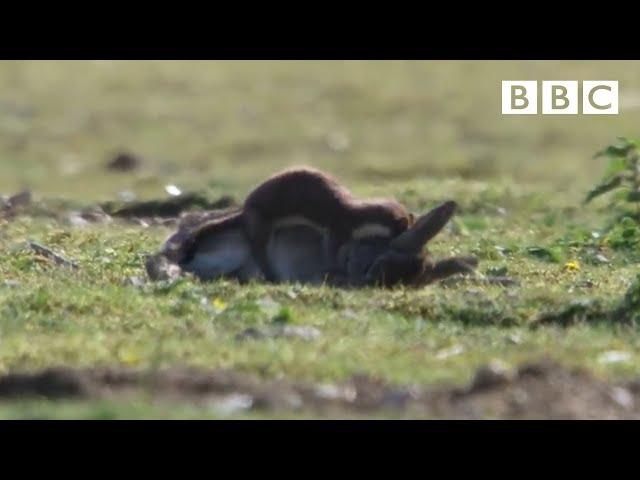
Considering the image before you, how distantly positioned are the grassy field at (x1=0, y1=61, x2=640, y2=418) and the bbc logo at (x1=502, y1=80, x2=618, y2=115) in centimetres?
26

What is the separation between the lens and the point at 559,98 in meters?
25.3

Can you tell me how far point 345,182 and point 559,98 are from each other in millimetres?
6389

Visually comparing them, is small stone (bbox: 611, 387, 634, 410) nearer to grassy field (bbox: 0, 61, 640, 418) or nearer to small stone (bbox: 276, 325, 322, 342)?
grassy field (bbox: 0, 61, 640, 418)

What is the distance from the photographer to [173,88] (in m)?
29.9

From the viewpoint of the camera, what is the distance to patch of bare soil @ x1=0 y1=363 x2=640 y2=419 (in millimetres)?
8391

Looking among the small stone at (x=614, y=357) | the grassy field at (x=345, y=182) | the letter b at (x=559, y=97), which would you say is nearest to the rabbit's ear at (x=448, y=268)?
the grassy field at (x=345, y=182)

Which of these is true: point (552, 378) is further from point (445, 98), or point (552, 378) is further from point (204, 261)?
point (445, 98)

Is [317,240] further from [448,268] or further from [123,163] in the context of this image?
[123,163]

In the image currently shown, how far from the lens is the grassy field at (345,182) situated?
30.8 feet

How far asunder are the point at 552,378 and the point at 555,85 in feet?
48.0

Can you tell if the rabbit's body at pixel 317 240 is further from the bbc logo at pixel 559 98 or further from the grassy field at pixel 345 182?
the bbc logo at pixel 559 98

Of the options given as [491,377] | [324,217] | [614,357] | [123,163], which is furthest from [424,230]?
[123,163]
